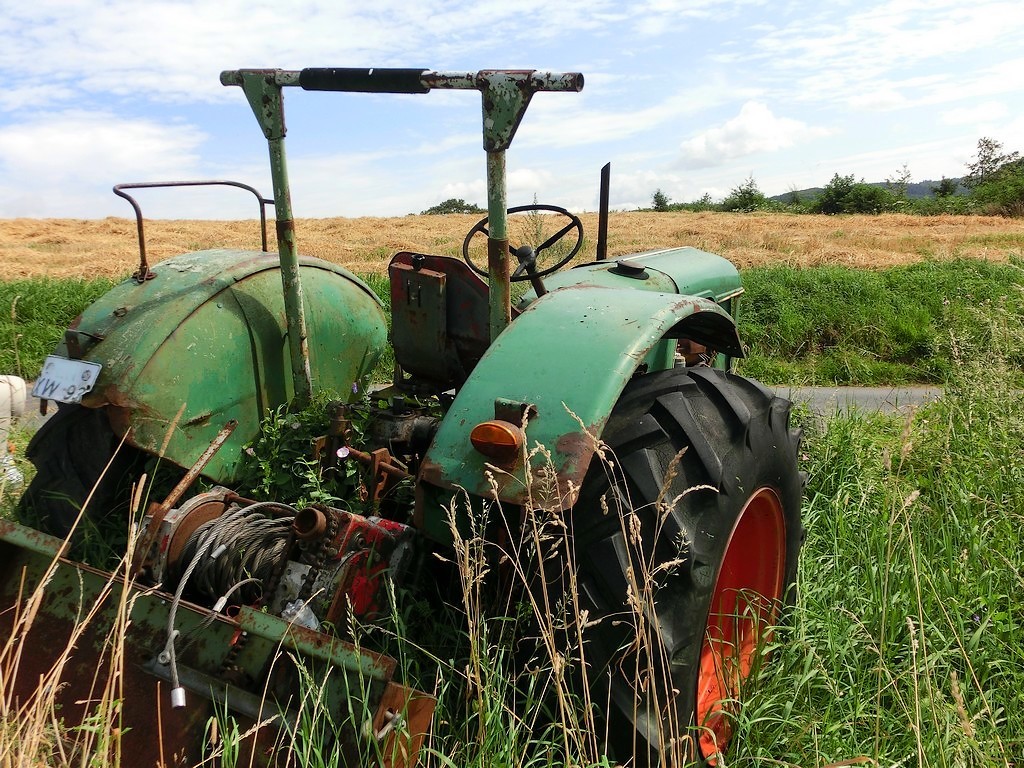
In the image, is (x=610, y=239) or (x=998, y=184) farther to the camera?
(x=998, y=184)

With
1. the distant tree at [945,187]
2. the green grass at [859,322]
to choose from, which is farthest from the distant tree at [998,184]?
the green grass at [859,322]

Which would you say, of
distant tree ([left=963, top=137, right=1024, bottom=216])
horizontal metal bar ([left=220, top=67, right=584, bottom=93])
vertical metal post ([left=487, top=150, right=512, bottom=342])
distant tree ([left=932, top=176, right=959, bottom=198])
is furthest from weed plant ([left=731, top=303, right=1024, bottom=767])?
distant tree ([left=932, top=176, right=959, bottom=198])

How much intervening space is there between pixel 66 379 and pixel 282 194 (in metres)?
0.85

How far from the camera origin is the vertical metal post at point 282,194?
2426 mm

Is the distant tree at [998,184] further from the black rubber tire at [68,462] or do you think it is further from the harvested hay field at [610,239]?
the black rubber tire at [68,462]

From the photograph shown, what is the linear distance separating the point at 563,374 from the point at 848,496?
2.07 m

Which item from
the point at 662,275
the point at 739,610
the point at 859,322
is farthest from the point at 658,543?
the point at 859,322

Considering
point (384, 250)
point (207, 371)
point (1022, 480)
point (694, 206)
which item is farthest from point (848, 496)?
point (694, 206)

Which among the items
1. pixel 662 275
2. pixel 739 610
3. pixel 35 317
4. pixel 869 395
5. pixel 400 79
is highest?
pixel 400 79

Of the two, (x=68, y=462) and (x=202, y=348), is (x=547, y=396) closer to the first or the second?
(x=202, y=348)

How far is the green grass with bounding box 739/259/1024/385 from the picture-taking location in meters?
7.37

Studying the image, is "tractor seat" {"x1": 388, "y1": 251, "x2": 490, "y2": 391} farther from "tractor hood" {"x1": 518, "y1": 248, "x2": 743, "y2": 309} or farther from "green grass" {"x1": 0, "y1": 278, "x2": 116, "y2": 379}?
"green grass" {"x1": 0, "y1": 278, "x2": 116, "y2": 379}

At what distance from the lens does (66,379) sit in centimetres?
219

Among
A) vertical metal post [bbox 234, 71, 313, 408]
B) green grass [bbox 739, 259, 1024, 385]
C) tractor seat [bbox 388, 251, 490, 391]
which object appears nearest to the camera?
vertical metal post [bbox 234, 71, 313, 408]
